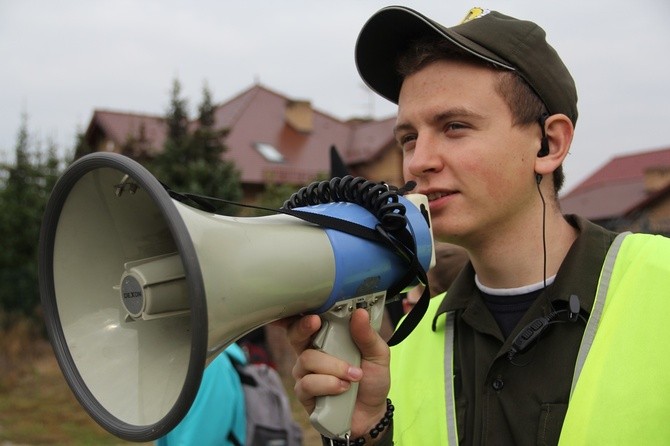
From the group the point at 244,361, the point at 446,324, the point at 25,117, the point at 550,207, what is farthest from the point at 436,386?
the point at 25,117

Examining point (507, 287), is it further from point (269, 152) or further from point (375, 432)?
point (269, 152)

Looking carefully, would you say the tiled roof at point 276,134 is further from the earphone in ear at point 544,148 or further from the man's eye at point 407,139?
the earphone in ear at point 544,148

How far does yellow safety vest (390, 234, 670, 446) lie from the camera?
55.7 inches

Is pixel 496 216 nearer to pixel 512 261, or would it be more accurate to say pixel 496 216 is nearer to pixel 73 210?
pixel 512 261

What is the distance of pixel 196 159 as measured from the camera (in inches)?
513

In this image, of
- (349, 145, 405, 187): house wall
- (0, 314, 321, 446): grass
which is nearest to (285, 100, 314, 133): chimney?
(349, 145, 405, 187): house wall

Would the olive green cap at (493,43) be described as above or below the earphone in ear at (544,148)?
above

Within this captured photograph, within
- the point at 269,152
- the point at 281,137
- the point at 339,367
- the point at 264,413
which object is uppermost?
the point at 281,137

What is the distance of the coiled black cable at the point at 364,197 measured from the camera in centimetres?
152

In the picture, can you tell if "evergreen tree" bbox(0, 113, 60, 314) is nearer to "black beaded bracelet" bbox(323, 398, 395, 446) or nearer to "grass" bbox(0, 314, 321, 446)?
"grass" bbox(0, 314, 321, 446)

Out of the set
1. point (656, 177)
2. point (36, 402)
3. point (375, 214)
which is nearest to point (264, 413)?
point (375, 214)

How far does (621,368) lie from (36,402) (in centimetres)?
1012

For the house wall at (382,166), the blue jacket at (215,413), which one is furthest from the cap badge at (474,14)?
Result: the house wall at (382,166)

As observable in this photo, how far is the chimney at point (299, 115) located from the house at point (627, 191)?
326 inches
